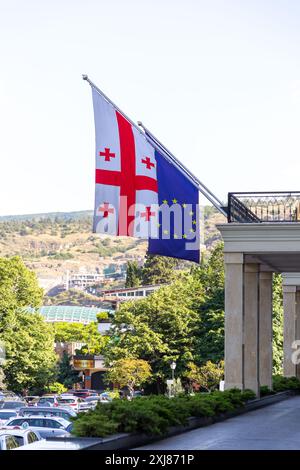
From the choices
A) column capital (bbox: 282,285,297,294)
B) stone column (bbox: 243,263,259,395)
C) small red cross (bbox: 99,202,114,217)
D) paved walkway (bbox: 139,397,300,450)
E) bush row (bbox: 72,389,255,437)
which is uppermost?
small red cross (bbox: 99,202,114,217)

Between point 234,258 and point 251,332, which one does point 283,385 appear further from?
point 234,258

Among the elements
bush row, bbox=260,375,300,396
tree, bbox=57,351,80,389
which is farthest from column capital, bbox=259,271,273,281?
tree, bbox=57,351,80,389

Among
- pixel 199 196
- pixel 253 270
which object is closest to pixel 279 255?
pixel 253 270

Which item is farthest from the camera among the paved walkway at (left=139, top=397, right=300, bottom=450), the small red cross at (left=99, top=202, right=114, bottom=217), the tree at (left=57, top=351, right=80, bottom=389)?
the tree at (left=57, top=351, right=80, bottom=389)

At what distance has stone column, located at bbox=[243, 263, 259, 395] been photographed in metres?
40.4

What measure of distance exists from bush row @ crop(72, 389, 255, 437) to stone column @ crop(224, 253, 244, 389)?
6.15 metres

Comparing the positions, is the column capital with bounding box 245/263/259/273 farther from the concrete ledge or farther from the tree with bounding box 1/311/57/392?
the tree with bounding box 1/311/57/392

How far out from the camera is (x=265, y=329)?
4484cm

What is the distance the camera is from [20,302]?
9006 centimetres

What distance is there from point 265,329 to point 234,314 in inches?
304

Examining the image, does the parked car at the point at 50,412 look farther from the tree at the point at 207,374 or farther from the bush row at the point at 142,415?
the tree at the point at 207,374

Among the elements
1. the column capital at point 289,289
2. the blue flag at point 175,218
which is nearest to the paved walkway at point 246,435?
the blue flag at point 175,218

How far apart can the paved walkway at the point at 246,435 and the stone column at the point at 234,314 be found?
2.45 meters

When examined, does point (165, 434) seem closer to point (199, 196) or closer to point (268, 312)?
point (199, 196)
